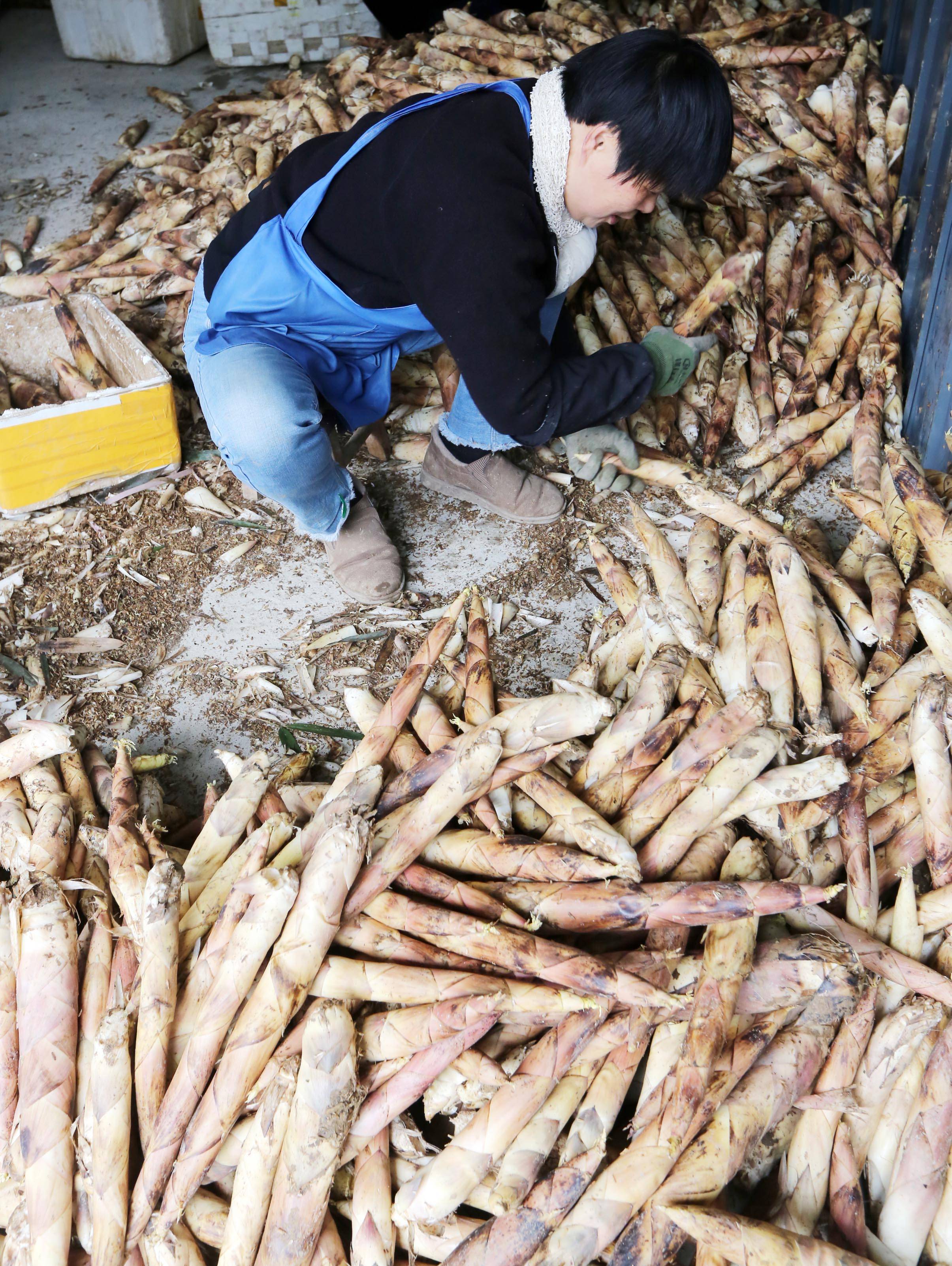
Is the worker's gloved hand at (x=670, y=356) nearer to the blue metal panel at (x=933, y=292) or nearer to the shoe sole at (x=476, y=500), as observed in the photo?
the shoe sole at (x=476, y=500)

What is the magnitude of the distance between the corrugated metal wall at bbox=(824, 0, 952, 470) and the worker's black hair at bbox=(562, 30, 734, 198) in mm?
1180

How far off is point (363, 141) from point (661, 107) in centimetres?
76

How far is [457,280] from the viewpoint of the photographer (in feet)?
6.85

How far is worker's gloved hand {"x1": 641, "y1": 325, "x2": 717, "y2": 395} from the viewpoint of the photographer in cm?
255

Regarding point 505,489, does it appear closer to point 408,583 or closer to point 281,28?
point 408,583

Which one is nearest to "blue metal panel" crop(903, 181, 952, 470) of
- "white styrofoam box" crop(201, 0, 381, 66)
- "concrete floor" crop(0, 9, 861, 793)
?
"concrete floor" crop(0, 9, 861, 793)

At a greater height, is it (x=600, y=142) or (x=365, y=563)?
(x=600, y=142)

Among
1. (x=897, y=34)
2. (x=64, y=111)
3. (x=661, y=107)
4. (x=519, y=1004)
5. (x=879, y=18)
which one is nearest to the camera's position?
(x=519, y=1004)

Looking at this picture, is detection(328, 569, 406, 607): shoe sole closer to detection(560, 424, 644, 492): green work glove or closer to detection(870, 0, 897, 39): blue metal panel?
detection(560, 424, 644, 492): green work glove

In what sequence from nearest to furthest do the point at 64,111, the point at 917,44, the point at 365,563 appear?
1. the point at 365,563
2. the point at 917,44
3. the point at 64,111

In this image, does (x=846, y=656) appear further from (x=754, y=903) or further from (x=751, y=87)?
(x=751, y=87)

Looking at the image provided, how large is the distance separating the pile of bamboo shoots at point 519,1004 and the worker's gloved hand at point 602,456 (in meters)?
1.17

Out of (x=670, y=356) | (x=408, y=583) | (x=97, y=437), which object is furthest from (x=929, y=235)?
(x=97, y=437)

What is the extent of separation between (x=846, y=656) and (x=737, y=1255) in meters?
1.09
